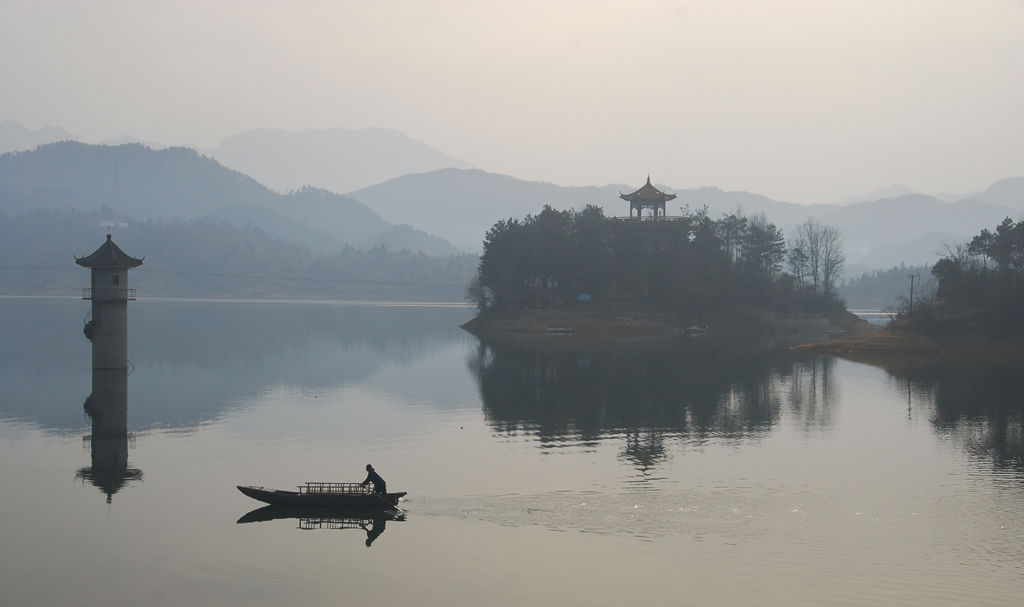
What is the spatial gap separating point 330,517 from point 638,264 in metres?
90.7

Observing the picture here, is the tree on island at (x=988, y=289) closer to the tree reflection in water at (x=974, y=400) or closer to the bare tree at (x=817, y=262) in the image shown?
the tree reflection in water at (x=974, y=400)

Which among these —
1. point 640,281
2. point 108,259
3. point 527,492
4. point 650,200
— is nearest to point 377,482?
point 527,492

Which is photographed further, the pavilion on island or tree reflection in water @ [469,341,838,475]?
the pavilion on island

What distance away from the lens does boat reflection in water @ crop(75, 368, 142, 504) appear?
1174 inches

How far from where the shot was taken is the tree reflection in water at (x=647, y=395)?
3922cm

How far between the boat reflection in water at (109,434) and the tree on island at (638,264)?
65278 mm

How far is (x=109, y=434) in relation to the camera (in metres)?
37.6

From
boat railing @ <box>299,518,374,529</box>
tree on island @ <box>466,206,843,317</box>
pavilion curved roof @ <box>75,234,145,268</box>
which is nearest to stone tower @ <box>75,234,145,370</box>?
pavilion curved roof @ <box>75,234,145,268</box>

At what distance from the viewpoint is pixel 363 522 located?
25219mm

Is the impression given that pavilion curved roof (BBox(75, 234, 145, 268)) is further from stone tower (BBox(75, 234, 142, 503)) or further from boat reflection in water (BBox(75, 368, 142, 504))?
boat reflection in water (BBox(75, 368, 142, 504))

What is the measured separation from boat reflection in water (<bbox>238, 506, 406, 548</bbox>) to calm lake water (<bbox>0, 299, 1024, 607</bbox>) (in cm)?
12

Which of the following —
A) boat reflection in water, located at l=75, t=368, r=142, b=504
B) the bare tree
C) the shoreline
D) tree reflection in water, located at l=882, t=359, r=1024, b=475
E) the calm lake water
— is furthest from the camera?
the bare tree

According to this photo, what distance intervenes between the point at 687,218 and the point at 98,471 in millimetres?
94729

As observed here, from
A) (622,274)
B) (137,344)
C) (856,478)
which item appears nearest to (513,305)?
(622,274)
